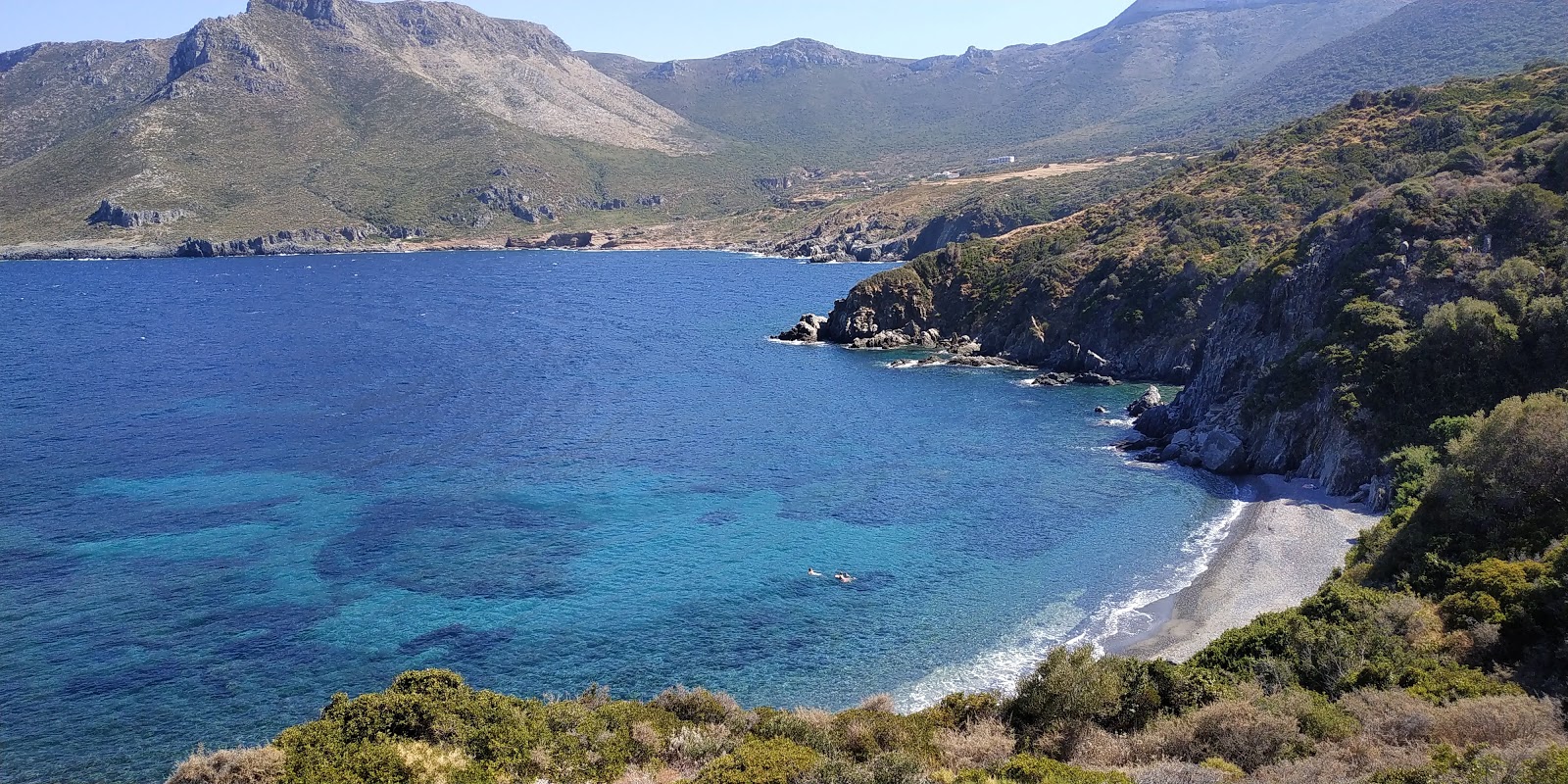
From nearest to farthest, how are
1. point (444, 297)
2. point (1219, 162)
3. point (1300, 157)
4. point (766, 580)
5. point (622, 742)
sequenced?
point (622, 742) → point (766, 580) → point (1300, 157) → point (1219, 162) → point (444, 297)

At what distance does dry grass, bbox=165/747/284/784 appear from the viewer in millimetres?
19516

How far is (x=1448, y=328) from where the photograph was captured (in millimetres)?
46906

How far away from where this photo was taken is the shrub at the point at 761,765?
18594mm

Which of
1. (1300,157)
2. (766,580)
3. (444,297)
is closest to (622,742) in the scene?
(766,580)

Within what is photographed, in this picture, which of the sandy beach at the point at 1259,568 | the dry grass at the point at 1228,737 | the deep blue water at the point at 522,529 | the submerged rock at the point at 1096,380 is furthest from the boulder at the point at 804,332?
the dry grass at the point at 1228,737

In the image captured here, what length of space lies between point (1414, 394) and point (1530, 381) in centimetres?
454

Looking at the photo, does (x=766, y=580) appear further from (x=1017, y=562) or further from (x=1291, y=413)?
(x=1291, y=413)

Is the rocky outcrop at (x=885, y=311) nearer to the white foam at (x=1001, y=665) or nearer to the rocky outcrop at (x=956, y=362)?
the rocky outcrop at (x=956, y=362)

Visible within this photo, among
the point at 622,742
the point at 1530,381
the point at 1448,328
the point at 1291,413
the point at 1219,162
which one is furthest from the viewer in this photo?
the point at 1219,162

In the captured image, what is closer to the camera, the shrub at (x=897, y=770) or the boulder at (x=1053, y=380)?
the shrub at (x=897, y=770)

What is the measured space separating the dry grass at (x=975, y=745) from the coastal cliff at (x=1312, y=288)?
30.9m

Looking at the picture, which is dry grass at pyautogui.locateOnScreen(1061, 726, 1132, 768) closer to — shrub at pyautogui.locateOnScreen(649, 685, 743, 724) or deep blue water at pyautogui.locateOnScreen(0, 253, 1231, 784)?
shrub at pyautogui.locateOnScreen(649, 685, 743, 724)

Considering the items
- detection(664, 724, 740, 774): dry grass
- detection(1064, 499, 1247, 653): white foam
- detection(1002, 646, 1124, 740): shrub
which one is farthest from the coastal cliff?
detection(664, 724, 740, 774): dry grass

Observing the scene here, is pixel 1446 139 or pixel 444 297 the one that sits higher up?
pixel 1446 139
